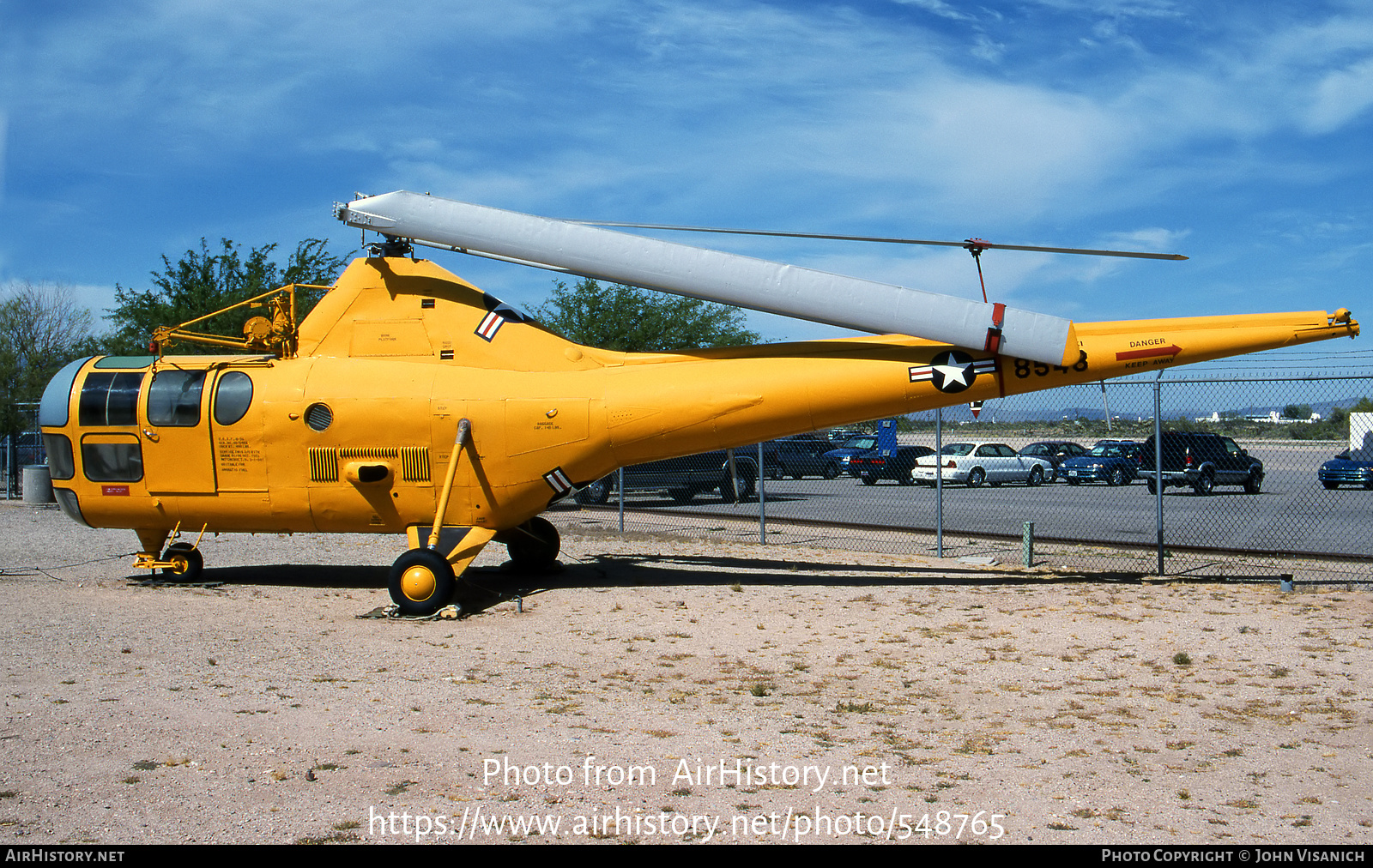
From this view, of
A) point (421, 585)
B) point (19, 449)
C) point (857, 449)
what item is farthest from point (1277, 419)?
point (19, 449)

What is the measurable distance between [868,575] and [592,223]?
18.4 ft

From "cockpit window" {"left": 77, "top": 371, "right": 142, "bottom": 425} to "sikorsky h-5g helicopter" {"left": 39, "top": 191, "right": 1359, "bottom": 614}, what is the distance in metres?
0.03

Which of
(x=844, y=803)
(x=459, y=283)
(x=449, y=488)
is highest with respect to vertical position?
(x=459, y=283)

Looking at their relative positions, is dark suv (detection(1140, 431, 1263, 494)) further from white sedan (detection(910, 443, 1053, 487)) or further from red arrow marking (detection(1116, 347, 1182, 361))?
white sedan (detection(910, 443, 1053, 487))

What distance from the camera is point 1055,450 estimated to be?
96.2 ft

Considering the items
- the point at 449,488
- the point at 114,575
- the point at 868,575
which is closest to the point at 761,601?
the point at 868,575

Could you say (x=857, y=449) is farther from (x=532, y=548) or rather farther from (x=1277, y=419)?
(x=532, y=548)

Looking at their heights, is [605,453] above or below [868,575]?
above

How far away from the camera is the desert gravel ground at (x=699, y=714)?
4.72 m

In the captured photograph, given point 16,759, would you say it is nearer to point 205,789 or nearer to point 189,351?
point 205,789

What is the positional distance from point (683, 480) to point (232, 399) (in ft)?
41.2

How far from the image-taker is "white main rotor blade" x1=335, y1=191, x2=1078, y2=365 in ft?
33.8

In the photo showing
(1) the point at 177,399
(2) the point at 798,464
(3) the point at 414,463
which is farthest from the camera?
(2) the point at 798,464

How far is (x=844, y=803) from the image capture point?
4918 millimetres
